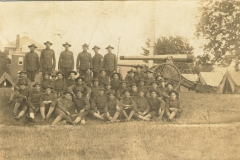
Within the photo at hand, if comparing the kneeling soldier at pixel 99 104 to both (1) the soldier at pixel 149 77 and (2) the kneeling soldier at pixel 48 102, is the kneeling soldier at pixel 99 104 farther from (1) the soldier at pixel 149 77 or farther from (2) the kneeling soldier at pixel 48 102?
(1) the soldier at pixel 149 77

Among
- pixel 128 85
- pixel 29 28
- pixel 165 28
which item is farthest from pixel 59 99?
pixel 165 28

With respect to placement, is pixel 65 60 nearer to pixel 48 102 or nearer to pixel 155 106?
pixel 48 102

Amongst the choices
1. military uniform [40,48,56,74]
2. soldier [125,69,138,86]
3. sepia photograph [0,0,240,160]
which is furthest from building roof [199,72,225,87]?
military uniform [40,48,56,74]

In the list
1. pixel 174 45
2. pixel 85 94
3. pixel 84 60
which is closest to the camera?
pixel 85 94

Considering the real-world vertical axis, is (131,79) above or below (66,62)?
below

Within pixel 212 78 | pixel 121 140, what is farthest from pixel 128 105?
pixel 212 78

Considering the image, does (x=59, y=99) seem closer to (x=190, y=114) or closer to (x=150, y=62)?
(x=190, y=114)
